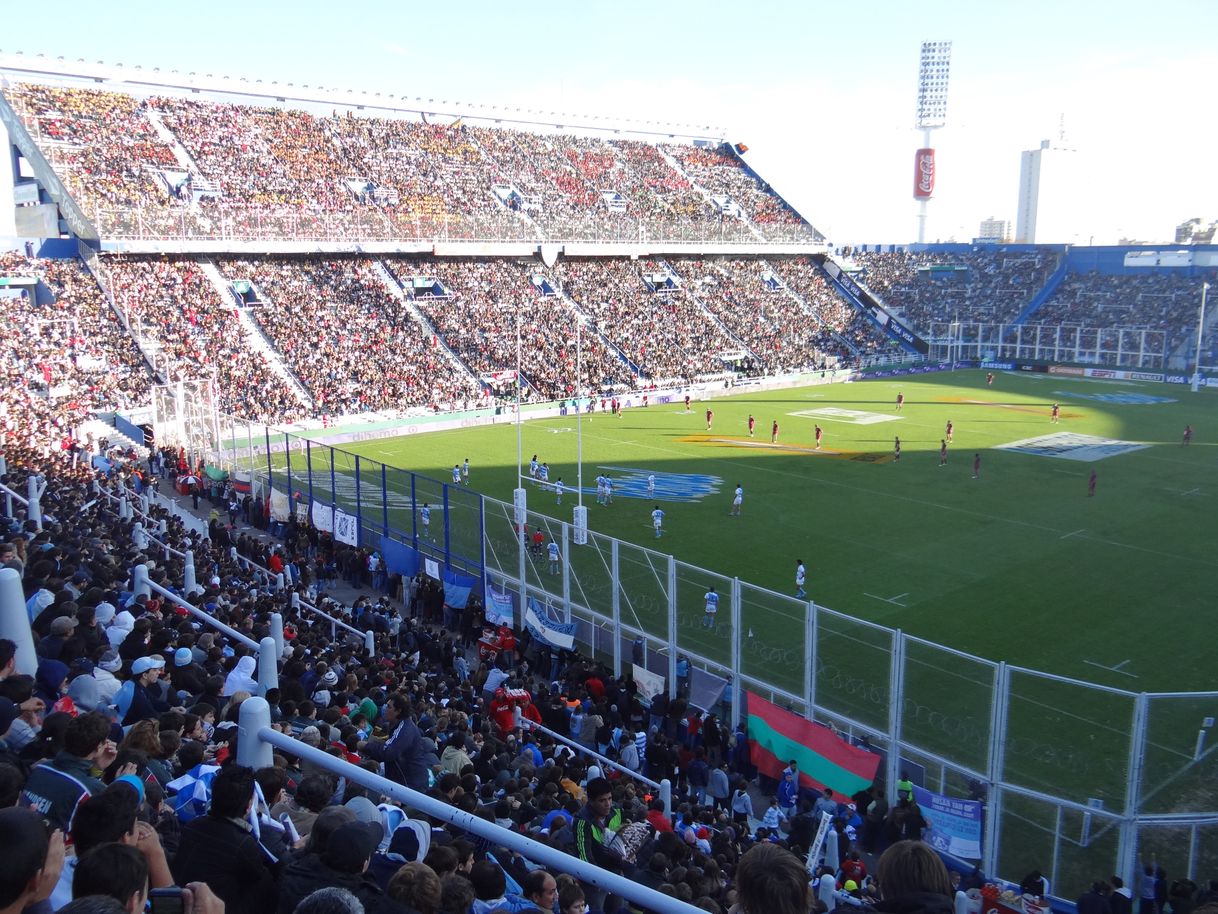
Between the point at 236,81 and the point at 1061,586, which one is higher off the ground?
the point at 236,81

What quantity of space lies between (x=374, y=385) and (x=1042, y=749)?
136 feet

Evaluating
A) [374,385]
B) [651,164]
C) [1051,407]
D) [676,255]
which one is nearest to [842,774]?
[374,385]

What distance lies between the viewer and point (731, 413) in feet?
184

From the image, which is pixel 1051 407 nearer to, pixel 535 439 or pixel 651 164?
pixel 535 439

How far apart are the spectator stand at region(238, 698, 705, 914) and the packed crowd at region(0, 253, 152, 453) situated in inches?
1372

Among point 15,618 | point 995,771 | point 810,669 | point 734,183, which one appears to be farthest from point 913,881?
point 734,183

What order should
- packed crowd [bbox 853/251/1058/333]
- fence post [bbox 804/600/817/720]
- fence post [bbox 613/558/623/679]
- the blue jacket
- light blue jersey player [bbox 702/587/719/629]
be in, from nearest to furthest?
the blue jacket
fence post [bbox 804/600/817/720]
light blue jersey player [bbox 702/587/719/629]
fence post [bbox 613/558/623/679]
packed crowd [bbox 853/251/1058/333]

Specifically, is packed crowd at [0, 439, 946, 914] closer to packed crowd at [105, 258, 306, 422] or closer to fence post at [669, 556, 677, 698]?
fence post at [669, 556, 677, 698]

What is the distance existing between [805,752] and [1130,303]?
240 ft

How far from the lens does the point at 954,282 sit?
8644 cm

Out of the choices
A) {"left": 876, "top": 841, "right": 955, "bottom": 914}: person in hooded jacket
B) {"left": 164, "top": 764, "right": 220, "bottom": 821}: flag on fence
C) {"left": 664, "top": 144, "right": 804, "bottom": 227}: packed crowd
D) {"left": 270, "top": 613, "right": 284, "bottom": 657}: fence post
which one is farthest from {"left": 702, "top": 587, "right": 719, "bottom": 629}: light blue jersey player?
{"left": 664, "top": 144, "right": 804, "bottom": 227}: packed crowd

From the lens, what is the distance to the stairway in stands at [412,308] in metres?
56.2

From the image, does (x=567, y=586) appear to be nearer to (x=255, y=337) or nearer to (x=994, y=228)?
(x=255, y=337)

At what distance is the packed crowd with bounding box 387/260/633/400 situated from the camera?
57.8m
